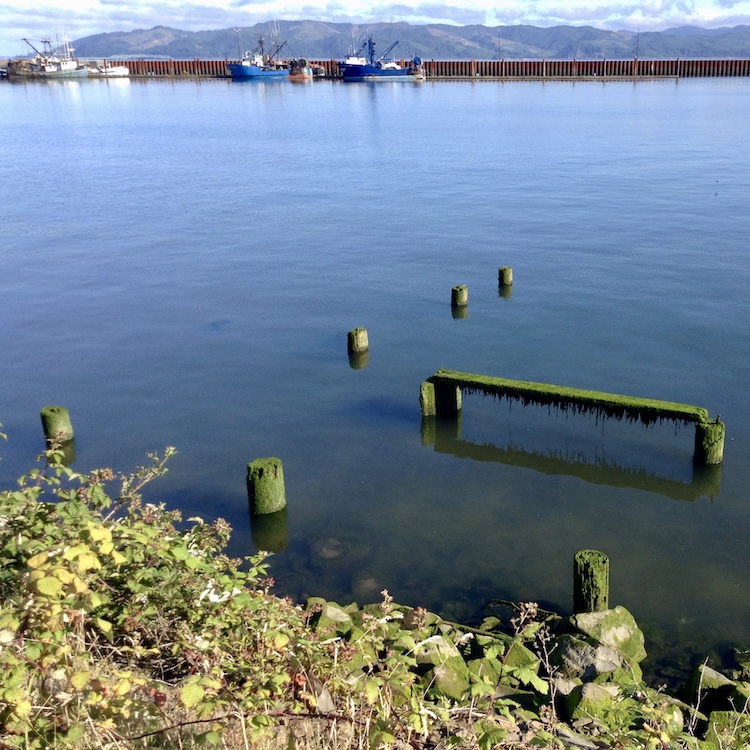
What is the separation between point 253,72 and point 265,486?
611 feet

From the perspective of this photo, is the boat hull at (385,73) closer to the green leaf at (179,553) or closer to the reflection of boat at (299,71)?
the reflection of boat at (299,71)

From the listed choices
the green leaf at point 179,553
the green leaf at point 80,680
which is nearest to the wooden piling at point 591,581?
the green leaf at point 179,553

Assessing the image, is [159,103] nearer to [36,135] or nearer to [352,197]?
[36,135]

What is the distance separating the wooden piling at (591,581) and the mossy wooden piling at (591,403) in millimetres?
4474

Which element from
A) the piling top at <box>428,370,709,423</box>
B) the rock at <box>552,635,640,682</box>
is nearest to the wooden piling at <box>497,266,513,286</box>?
the piling top at <box>428,370,709,423</box>

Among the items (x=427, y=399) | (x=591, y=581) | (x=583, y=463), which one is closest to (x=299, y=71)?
(x=427, y=399)

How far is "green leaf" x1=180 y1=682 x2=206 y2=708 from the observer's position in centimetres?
499

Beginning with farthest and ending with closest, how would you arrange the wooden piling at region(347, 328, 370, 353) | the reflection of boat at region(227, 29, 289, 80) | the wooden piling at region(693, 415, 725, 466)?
the reflection of boat at region(227, 29, 289, 80) → the wooden piling at region(347, 328, 370, 353) → the wooden piling at region(693, 415, 725, 466)

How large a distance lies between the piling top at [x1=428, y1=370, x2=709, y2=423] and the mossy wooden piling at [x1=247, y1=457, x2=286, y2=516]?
4624 millimetres

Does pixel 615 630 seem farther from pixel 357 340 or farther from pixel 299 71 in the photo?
pixel 299 71

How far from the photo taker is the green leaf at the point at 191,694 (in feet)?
16.4

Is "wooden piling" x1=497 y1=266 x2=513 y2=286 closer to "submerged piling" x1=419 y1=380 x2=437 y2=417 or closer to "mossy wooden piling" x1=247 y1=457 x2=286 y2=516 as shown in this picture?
"submerged piling" x1=419 y1=380 x2=437 y2=417

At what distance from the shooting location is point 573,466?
15.6 meters

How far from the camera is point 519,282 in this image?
87.5 ft
